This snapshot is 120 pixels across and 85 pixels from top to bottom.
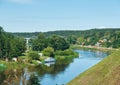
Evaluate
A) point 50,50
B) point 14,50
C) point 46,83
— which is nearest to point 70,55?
point 50,50

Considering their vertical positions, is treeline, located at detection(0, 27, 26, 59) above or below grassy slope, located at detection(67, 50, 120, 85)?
below

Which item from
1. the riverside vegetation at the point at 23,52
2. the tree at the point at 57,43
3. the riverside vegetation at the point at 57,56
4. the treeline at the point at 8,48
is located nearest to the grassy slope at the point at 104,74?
the riverside vegetation at the point at 57,56

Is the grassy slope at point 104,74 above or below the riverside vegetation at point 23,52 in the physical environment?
above

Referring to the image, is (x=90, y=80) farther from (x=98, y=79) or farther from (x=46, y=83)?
(x=46, y=83)

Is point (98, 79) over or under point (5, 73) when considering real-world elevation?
over

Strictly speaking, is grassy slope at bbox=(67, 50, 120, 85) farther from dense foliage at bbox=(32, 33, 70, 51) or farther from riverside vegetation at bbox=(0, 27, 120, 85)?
dense foliage at bbox=(32, 33, 70, 51)

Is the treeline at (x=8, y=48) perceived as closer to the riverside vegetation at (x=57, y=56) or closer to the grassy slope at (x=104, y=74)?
the riverside vegetation at (x=57, y=56)

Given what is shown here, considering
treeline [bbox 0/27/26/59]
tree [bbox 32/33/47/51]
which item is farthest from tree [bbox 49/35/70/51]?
treeline [bbox 0/27/26/59]

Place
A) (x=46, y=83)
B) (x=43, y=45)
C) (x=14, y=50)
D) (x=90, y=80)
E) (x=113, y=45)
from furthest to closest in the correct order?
1. (x=113, y=45)
2. (x=43, y=45)
3. (x=14, y=50)
4. (x=46, y=83)
5. (x=90, y=80)

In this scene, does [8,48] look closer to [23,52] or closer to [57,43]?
[23,52]
